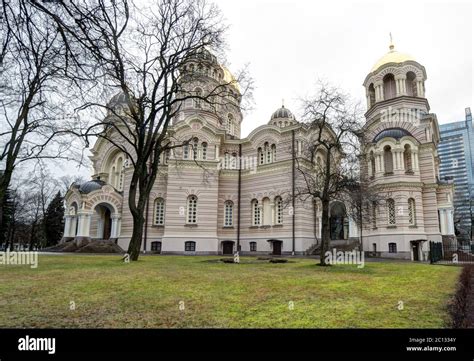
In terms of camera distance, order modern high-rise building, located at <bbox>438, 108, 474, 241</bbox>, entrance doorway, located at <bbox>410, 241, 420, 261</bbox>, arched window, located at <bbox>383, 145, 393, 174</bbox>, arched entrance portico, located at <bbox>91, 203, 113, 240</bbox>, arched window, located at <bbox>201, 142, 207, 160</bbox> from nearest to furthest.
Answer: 1. entrance doorway, located at <bbox>410, 241, 420, 261</bbox>
2. arched window, located at <bbox>383, 145, 393, 174</bbox>
3. arched window, located at <bbox>201, 142, 207, 160</bbox>
4. arched entrance portico, located at <bbox>91, 203, 113, 240</bbox>
5. modern high-rise building, located at <bbox>438, 108, 474, 241</bbox>

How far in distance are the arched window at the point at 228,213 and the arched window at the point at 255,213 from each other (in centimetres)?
215

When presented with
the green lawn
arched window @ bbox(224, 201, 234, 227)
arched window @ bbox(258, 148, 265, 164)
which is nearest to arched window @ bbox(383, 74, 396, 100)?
arched window @ bbox(258, 148, 265, 164)

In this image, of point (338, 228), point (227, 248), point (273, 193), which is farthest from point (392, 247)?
point (227, 248)

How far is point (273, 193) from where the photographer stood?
29906 mm

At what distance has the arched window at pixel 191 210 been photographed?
30109 millimetres

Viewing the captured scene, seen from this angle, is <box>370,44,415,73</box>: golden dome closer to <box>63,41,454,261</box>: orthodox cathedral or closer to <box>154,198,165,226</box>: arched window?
<box>63,41,454,261</box>: orthodox cathedral

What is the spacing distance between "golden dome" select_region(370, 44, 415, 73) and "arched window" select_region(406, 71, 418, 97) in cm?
165

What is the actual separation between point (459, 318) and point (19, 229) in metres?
66.4

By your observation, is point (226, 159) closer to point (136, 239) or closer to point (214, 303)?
point (136, 239)

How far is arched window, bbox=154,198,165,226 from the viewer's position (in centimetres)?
3100

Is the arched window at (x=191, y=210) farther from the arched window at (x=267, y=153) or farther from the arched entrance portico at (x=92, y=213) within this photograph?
the arched entrance portico at (x=92, y=213)

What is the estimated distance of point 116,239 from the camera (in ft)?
107

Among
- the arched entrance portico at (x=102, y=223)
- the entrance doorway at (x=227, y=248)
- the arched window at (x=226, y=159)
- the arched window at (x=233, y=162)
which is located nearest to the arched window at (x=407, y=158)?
the arched window at (x=233, y=162)

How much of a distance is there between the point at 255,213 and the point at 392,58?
2134cm
